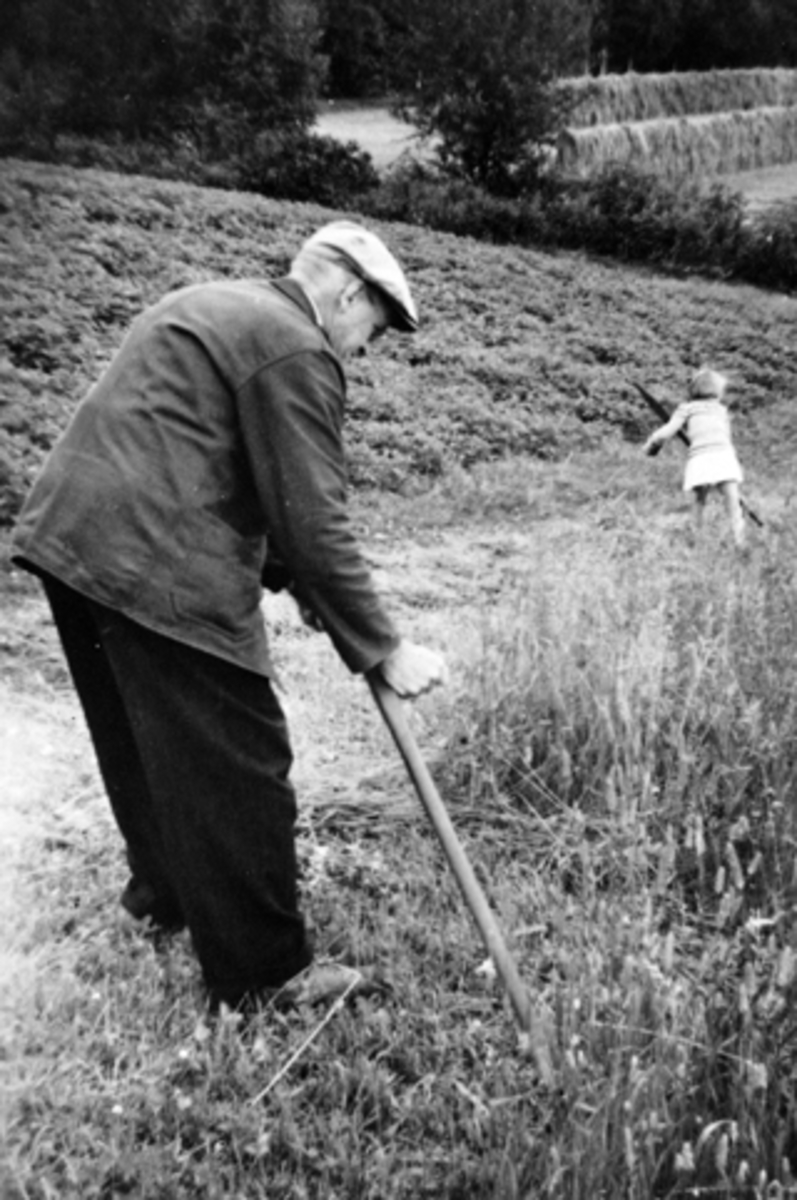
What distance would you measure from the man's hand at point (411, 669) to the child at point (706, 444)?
4.98 m

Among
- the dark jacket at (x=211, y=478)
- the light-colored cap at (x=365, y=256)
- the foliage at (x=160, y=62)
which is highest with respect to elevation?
the foliage at (x=160, y=62)

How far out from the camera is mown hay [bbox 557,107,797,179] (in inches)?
913

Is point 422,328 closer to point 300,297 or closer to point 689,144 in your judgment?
point 300,297

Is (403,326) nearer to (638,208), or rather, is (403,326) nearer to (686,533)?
(686,533)

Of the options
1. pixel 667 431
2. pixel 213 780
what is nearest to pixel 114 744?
pixel 213 780

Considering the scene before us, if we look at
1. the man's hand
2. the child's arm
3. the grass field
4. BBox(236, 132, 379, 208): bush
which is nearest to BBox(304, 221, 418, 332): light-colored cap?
the man's hand

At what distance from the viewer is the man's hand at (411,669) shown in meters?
2.58

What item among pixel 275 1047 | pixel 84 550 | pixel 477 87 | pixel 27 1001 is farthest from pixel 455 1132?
pixel 477 87

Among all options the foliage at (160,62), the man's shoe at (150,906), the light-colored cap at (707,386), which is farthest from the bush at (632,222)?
the man's shoe at (150,906)

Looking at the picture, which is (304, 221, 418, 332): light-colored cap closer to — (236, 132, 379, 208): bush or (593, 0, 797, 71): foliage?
(236, 132, 379, 208): bush

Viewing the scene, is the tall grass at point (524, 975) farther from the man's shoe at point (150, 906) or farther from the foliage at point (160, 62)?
the foliage at point (160, 62)

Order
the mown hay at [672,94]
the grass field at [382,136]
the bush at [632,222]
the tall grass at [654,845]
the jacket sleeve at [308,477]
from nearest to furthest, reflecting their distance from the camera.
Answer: the tall grass at [654,845] < the jacket sleeve at [308,477] < the bush at [632,222] < the grass field at [382,136] < the mown hay at [672,94]

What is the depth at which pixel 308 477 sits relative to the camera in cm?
239

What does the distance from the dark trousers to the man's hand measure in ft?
0.88
